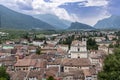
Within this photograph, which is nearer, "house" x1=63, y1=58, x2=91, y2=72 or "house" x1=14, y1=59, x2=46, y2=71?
"house" x1=63, y1=58, x2=91, y2=72

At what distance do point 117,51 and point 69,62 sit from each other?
64.1 ft

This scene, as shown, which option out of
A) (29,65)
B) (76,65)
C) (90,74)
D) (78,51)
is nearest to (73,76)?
(90,74)

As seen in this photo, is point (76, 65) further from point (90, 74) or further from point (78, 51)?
point (78, 51)

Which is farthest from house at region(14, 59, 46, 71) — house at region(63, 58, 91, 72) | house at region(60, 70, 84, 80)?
house at region(60, 70, 84, 80)

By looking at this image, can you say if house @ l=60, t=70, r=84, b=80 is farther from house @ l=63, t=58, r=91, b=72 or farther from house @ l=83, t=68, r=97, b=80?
house @ l=63, t=58, r=91, b=72

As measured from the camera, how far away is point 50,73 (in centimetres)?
4294

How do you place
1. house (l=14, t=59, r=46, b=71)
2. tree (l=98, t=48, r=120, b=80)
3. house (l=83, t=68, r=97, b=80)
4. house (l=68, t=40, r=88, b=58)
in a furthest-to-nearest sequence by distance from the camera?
house (l=68, t=40, r=88, b=58) → house (l=14, t=59, r=46, b=71) → house (l=83, t=68, r=97, b=80) → tree (l=98, t=48, r=120, b=80)

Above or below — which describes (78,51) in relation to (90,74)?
above

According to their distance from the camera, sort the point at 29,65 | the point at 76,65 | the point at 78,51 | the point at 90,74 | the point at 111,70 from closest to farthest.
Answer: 1. the point at 111,70
2. the point at 90,74
3. the point at 76,65
4. the point at 29,65
5. the point at 78,51

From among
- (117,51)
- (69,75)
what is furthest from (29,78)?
(117,51)

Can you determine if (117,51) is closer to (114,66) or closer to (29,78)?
(114,66)

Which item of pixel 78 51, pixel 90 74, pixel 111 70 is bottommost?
pixel 90 74

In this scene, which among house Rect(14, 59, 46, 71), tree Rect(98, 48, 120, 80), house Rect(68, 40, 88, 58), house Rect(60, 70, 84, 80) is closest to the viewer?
tree Rect(98, 48, 120, 80)

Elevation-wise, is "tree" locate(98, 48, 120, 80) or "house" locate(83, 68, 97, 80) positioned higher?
"tree" locate(98, 48, 120, 80)
